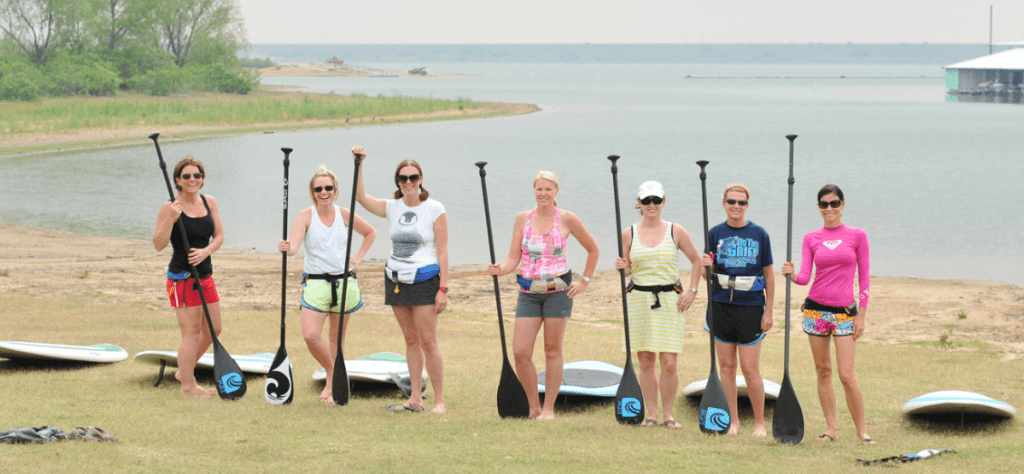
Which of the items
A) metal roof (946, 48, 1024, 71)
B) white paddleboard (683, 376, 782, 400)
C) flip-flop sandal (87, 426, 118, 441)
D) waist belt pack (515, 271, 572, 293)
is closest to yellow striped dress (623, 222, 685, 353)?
waist belt pack (515, 271, 572, 293)

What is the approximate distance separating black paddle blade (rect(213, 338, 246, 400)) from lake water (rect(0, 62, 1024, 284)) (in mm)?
13494

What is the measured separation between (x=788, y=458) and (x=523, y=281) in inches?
80.8

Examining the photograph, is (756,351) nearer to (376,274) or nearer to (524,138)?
(376,274)

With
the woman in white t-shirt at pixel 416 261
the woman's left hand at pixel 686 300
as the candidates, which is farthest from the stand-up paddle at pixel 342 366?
the woman's left hand at pixel 686 300

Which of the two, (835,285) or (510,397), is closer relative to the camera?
(835,285)

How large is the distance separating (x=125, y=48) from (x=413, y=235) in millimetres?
86209

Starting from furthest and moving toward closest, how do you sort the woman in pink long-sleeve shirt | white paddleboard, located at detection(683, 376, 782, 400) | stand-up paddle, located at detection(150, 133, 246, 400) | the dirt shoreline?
the dirt shoreline, white paddleboard, located at detection(683, 376, 782, 400), stand-up paddle, located at detection(150, 133, 246, 400), the woman in pink long-sleeve shirt

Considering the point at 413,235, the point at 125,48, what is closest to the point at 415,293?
the point at 413,235

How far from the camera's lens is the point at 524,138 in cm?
5984

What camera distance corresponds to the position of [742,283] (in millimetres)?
6406

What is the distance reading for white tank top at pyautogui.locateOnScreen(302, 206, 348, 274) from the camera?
702 centimetres

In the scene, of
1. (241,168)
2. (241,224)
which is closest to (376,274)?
(241,224)

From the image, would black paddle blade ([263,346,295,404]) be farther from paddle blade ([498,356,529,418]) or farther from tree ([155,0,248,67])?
tree ([155,0,248,67])

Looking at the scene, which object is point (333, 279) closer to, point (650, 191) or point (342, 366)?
point (342, 366)
